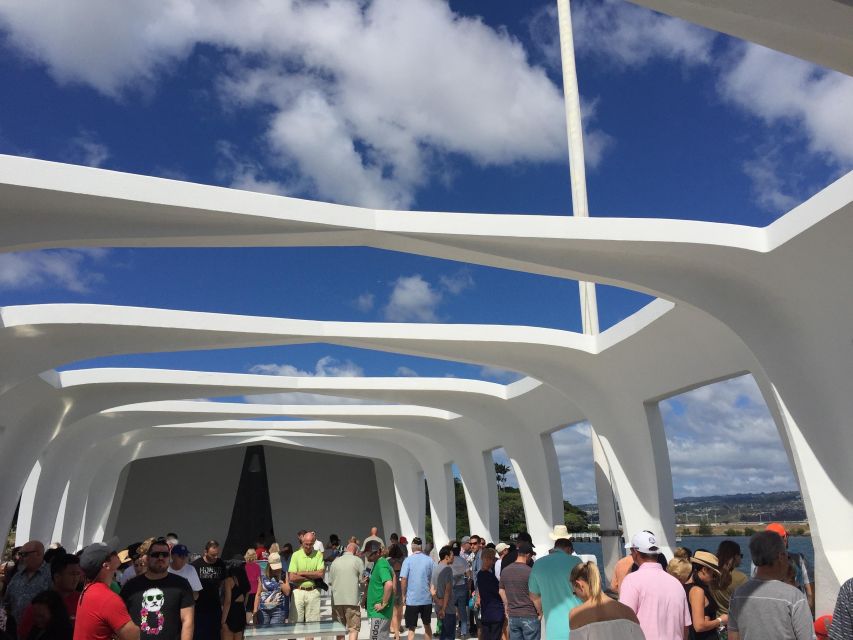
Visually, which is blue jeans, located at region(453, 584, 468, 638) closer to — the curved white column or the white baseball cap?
the curved white column

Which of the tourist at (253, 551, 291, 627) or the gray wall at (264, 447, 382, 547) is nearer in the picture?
the tourist at (253, 551, 291, 627)

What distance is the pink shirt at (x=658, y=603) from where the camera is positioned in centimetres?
418

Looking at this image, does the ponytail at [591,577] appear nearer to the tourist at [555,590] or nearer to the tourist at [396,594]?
the tourist at [555,590]

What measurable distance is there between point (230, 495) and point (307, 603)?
2320 cm

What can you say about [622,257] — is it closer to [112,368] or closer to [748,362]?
[748,362]

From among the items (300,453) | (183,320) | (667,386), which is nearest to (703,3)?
(667,386)

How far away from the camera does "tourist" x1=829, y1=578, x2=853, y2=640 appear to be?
2.88 meters

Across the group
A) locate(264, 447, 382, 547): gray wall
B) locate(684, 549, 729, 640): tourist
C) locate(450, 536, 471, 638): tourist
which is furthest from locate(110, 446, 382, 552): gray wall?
locate(684, 549, 729, 640): tourist

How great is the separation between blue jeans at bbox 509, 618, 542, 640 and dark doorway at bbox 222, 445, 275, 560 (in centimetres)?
2416

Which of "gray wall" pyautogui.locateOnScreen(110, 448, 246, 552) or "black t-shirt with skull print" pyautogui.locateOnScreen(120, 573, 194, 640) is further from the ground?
"gray wall" pyautogui.locateOnScreen(110, 448, 246, 552)

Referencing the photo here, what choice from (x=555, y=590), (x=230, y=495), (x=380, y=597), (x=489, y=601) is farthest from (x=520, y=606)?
(x=230, y=495)

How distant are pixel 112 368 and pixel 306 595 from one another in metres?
7.74

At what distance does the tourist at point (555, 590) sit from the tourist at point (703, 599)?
0.73 m

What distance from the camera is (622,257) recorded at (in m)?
8.03
